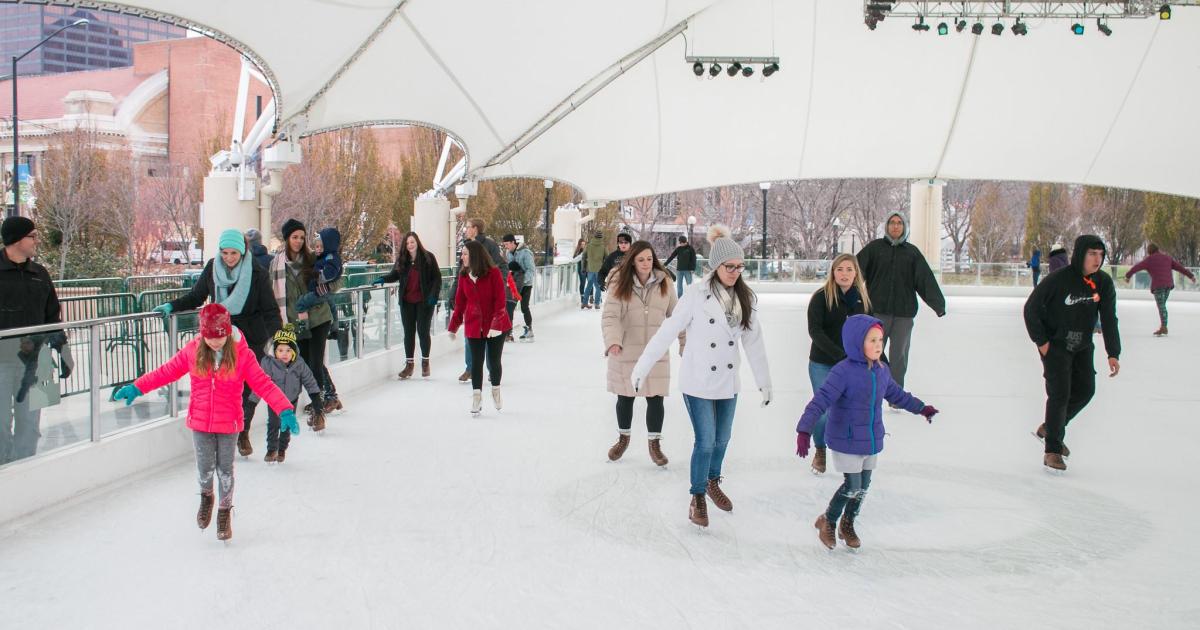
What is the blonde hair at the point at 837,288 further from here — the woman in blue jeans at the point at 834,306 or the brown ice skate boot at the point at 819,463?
the brown ice skate boot at the point at 819,463

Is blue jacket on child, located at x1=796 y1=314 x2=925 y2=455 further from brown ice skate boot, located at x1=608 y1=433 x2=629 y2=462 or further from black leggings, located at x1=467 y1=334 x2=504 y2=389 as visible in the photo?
black leggings, located at x1=467 y1=334 x2=504 y2=389

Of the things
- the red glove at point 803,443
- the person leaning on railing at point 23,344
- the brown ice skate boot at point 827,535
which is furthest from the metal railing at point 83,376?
the brown ice skate boot at point 827,535

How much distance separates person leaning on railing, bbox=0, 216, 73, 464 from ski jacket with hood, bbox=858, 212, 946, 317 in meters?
5.51

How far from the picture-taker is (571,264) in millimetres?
24359

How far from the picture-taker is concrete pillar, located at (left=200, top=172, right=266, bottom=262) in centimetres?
1370

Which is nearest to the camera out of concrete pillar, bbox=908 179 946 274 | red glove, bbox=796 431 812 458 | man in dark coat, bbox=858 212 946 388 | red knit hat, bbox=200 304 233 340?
red glove, bbox=796 431 812 458

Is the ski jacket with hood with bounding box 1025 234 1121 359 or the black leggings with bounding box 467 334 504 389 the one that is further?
the black leggings with bounding box 467 334 504 389

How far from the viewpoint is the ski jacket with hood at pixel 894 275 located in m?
8.18

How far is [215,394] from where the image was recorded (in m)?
5.08

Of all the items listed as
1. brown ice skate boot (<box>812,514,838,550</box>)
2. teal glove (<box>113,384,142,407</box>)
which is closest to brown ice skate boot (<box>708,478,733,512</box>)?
brown ice skate boot (<box>812,514,838,550</box>)

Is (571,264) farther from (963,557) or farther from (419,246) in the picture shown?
(963,557)

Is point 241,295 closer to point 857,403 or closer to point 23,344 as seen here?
point 23,344

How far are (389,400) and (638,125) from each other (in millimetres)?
16512

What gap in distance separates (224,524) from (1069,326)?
16.5 ft
